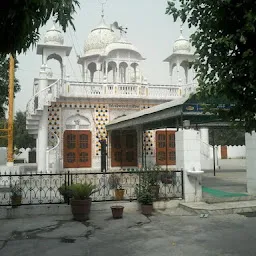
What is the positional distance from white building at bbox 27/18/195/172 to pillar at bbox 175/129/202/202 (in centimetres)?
866

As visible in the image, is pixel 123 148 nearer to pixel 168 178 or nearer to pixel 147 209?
pixel 168 178

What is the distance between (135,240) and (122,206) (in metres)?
2.15

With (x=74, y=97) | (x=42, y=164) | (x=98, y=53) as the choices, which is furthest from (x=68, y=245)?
(x=98, y=53)

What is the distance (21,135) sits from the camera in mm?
39188

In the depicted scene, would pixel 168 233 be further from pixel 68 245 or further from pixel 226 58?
pixel 226 58

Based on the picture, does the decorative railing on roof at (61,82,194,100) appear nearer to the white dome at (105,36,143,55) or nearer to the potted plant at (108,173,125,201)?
the white dome at (105,36,143,55)

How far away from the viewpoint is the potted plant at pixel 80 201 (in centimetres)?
796

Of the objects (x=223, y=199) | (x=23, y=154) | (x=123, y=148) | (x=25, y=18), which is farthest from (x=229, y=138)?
(x=25, y=18)

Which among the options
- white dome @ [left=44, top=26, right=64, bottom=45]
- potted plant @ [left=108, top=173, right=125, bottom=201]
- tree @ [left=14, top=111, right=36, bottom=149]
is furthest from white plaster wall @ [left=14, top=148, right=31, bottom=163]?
potted plant @ [left=108, top=173, right=125, bottom=201]

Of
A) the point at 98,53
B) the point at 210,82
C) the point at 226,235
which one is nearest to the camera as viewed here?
the point at 210,82

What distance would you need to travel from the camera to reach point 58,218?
26.8 feet

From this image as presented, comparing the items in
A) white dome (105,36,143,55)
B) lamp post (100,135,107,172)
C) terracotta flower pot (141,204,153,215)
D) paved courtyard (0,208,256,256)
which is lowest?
paved courtyard (0,208,256,256)

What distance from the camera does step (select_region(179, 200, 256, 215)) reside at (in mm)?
8391

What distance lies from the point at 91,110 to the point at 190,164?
1055 cm
